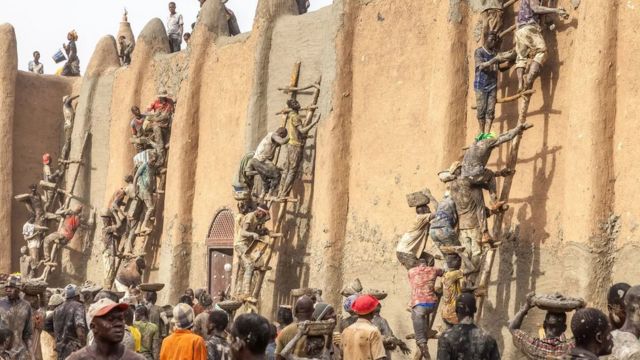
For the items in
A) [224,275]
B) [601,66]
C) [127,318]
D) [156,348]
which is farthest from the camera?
[224,275]

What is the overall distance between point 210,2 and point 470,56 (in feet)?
31.4

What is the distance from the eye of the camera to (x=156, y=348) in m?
11.5

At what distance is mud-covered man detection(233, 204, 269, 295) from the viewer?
18.4 m

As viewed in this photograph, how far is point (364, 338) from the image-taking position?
28.3 feet

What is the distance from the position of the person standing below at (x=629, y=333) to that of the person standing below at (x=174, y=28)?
21213 millimetres

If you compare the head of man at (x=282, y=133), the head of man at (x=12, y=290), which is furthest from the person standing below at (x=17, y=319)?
the head of man at (x=282, y=133)

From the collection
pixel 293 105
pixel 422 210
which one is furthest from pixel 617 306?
pixel 293 105

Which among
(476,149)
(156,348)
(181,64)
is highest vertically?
(181,64)

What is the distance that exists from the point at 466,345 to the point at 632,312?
1.24 m

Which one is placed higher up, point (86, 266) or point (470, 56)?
point (470, 56)

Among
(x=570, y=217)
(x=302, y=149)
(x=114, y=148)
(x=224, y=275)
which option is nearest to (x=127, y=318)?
(x=570, y=217)

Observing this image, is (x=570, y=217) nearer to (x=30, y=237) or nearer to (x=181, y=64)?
(x=181, y=64)

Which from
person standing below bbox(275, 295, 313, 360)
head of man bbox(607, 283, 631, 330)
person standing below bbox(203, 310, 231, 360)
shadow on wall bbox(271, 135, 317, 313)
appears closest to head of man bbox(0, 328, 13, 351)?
person standing below bbox(203, 310, 231, 360)

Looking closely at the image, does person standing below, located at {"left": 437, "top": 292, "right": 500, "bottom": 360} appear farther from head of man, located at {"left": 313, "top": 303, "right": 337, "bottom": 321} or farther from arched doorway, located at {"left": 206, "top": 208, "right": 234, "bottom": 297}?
arched doorway, located at {"left": 206, "top": 208, "right": 234, "bottom": 297}
